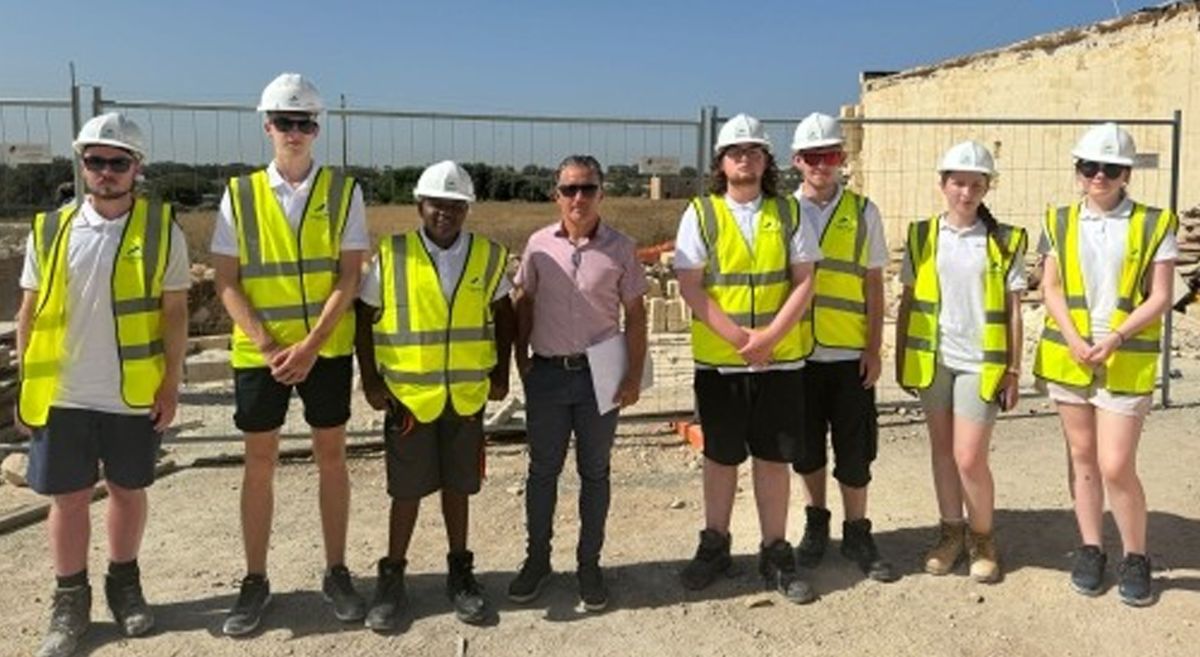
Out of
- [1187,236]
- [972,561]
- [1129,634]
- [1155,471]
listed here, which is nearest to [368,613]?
[972,561]

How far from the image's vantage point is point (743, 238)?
412 centimetres

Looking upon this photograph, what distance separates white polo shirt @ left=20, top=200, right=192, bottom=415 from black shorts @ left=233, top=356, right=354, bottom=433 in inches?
16.9

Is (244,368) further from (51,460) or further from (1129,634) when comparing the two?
(1129,634)

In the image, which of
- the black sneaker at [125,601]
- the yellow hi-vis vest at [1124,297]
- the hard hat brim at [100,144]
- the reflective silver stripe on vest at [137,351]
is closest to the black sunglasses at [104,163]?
the hard hat brim at [100,144]

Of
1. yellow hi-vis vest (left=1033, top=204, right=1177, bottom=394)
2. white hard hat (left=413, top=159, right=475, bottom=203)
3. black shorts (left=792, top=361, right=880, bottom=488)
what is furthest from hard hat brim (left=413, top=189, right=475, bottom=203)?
yellow hi-vis vest (left=1033, top=204, right=1177, bottom=394)

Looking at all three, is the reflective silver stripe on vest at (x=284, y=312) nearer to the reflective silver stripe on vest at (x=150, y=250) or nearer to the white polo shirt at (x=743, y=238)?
the reflective silver stripe on vest at (x=150, y=250)

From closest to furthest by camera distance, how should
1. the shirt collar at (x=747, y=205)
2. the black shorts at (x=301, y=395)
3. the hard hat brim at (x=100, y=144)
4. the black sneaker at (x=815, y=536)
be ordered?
the hard hat brim at (x=100, y=144)
the black shorts at (x=301, y=395)
the shirt collar at (x=747, y=205)
the black sneaker at (x=815, y=536)

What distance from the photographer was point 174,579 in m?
4.57

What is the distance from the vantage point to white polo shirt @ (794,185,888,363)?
441 centimetres

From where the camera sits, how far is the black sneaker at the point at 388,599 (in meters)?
4.00

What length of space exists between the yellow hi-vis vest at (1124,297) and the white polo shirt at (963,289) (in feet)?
0.60

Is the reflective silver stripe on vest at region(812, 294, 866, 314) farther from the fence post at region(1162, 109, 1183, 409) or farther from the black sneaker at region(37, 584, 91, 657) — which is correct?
the fence post at region(1162, 109, 1183, 409)

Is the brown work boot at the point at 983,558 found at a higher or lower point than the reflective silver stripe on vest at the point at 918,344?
lower

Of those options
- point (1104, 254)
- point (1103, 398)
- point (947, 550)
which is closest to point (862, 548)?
point (947, 550)
